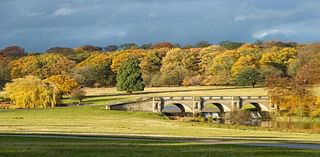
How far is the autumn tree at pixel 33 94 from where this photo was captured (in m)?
87.4

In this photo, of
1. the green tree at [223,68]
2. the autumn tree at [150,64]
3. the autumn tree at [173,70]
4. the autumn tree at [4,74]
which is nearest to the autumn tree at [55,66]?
the autumn tree at [4,74]

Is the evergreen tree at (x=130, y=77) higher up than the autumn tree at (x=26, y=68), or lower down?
lower down

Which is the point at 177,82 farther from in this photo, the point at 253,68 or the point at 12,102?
the point at 12,102

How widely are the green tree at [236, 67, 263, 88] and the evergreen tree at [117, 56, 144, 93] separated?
29182 mm

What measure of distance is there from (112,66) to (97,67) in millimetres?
5160

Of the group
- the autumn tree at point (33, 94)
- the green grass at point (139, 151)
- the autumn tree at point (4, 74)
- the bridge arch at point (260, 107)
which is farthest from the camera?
the autumn tree at point (4, 74)

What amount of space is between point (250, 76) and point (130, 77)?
32330 mm

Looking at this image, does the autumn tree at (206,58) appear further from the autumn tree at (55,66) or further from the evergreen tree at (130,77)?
the evergreen tree at (130,77)

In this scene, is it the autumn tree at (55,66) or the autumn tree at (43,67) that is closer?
the autumn tree at (55,66)

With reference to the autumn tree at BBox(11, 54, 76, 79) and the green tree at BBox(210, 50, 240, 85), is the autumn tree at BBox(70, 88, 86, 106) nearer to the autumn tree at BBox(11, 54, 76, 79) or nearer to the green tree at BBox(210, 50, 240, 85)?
the autumn tree at BBox(11, 54, 76, 79)

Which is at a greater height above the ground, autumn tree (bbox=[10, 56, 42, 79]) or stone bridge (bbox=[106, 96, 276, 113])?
autumn tree (bbox=[10, 56, 42, 79])

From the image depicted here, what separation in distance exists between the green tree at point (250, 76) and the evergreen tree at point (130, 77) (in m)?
29.2

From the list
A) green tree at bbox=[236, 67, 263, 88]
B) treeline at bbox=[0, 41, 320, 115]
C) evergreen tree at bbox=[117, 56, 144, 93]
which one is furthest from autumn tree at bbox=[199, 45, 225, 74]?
evergreen tree at bbox=[117, 56, 144, 93]

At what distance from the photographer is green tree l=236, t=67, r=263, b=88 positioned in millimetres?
133875
